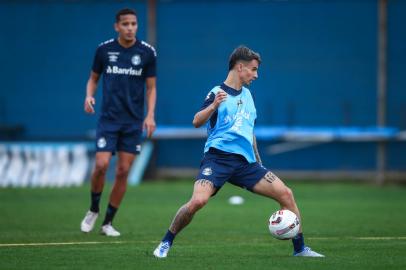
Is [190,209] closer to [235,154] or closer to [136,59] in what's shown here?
[235,154]

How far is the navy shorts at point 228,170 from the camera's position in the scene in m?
8.46

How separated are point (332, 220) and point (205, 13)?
8668mm

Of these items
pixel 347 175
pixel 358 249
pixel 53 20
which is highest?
pixel 53 20

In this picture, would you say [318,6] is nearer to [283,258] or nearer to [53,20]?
[53,20]

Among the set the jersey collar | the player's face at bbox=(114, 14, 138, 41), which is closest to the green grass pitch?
the jersey collar

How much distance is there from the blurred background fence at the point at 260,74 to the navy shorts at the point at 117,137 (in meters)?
8.51

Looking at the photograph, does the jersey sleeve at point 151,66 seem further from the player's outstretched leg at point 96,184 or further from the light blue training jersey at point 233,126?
the light blue training jersey at point 233,126

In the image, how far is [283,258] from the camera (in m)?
8.54

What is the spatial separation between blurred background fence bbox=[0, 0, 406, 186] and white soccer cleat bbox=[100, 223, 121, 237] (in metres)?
8.80

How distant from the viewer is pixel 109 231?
1057 centimetres

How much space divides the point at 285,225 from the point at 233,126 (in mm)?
1016

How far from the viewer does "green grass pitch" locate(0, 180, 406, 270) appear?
8.26 metres

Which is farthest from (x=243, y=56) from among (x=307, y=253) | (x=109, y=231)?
(x=109, y=231)

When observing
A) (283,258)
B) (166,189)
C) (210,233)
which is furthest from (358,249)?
(166,189)
